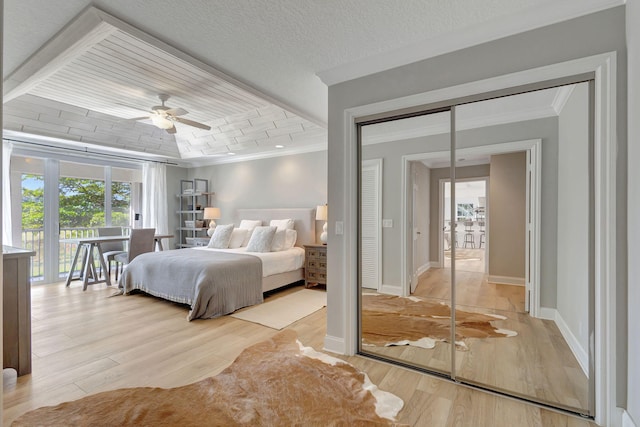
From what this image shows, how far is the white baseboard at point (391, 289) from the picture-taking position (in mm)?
3453

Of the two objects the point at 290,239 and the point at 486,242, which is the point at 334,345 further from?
the point at 290,239

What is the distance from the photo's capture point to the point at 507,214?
387 centimetres

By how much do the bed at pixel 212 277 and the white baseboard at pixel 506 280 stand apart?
281 centimetres

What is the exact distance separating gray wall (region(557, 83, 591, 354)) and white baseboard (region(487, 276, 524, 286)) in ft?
1.84

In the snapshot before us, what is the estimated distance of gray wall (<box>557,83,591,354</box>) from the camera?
230 centimetres

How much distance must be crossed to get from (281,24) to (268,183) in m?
4.33

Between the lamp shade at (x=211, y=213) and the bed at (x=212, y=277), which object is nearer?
the bed at (x=212, y=277)

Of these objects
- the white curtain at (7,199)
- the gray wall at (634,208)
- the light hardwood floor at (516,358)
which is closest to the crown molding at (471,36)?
the gray wall at (634,208)

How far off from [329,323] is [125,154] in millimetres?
5667

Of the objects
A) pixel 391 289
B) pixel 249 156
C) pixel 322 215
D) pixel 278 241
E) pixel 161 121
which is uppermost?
pixel 249 156

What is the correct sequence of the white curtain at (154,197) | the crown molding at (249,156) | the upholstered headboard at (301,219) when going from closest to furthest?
the upholstered headboard at (301,219) < the crown molding at (249,156) < the white curtain at (154,197)

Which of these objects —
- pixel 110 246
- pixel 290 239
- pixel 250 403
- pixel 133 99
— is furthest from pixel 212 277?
pixel 110 246

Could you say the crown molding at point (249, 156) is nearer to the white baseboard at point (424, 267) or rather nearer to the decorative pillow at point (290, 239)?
the decorative pillow at point (290, 239)

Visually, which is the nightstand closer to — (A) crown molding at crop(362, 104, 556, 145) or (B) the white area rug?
(B) the white area rug
